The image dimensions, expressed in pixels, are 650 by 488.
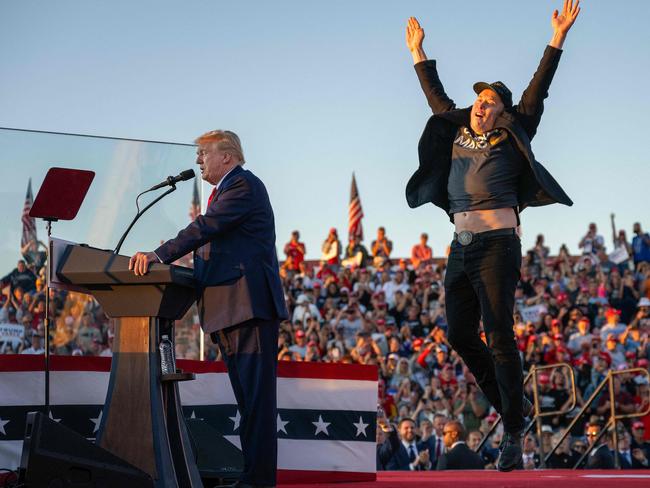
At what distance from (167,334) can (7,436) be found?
198cm

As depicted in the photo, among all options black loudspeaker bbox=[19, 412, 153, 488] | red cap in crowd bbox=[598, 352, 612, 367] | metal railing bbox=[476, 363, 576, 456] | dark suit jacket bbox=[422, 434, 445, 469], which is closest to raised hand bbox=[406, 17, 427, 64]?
black loudspeaker bbox=[19, 412, 153, 488]

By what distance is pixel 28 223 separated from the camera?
7.54m

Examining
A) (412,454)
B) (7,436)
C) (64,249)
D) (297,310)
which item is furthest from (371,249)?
(64,249)

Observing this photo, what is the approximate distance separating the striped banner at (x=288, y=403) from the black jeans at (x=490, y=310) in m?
1.57

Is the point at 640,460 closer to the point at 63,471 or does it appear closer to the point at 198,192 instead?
the point at 198,192

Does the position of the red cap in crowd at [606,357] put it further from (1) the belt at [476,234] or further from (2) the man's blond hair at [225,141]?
(2) the man's blond hair at [225,141]

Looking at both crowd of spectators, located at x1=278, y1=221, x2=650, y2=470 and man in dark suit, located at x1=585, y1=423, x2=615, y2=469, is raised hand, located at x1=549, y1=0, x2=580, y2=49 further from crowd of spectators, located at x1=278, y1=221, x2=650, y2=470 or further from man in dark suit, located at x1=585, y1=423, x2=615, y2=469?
man in dark suit, located at x1=585, y1=423, x2=615, y2=469

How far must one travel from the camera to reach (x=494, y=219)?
577cm

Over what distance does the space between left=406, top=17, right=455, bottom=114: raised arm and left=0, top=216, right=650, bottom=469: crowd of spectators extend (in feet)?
10.00

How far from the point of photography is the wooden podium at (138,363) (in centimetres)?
488

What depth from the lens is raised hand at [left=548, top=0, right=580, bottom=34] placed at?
5.78 metres

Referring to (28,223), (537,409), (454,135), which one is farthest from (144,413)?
(537,409)

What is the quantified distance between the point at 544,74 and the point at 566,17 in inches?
13.1

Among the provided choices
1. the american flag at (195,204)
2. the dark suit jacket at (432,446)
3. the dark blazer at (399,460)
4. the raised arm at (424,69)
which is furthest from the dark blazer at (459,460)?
the raised arm at (424,69)
